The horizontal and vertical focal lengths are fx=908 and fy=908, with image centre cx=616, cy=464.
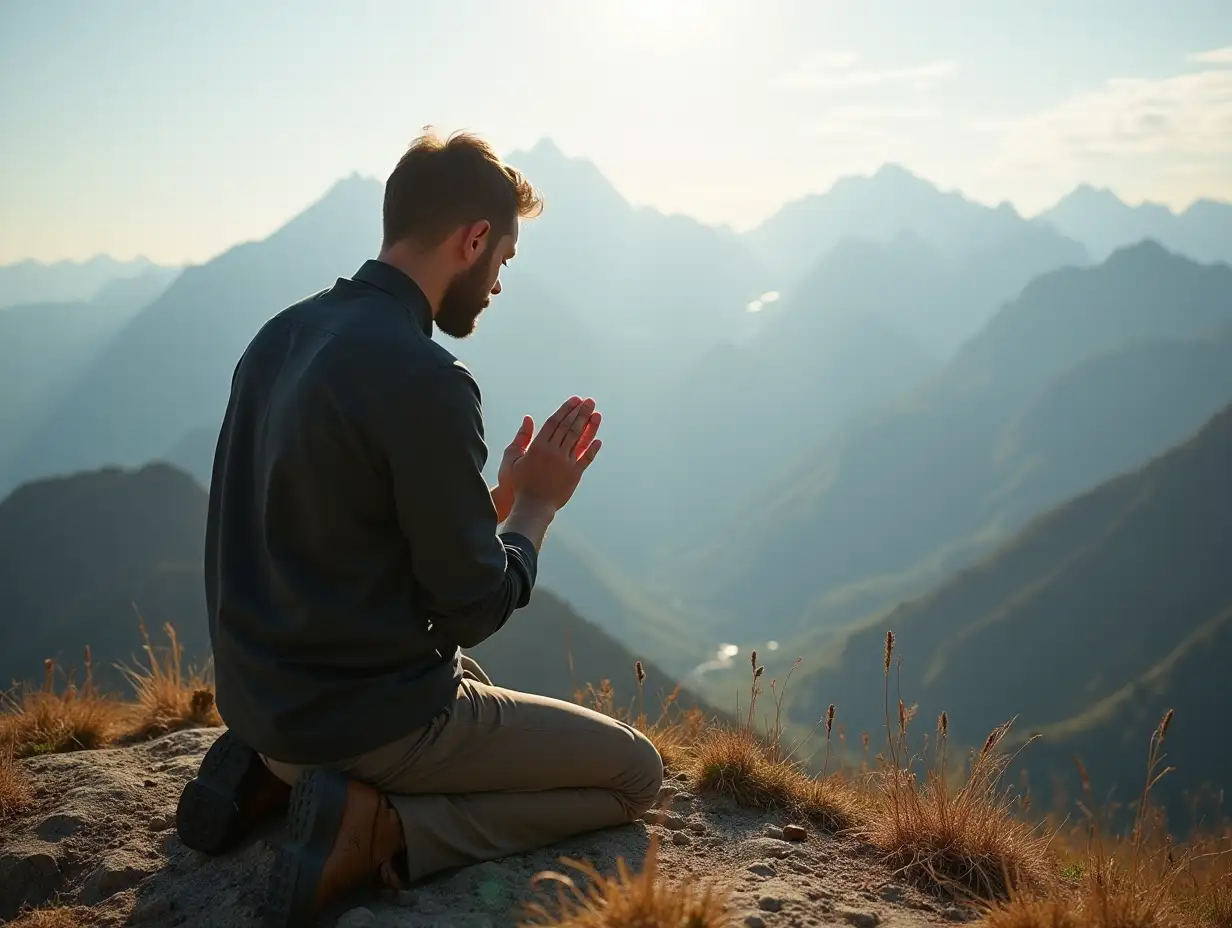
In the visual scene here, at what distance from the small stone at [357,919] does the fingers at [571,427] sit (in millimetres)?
1889

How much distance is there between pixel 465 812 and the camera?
3770mm

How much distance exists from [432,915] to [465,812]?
1.42 feet

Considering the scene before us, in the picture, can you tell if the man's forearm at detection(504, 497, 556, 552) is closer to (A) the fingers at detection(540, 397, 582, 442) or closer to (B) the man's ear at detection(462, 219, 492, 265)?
(A) the fingers at detection(540, 397, 582, 442)

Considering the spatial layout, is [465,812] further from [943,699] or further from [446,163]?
[943,699]

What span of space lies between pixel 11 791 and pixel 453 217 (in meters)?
4.02

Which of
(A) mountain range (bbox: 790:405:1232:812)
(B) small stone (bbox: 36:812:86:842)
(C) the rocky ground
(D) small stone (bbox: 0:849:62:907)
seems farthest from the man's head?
(A) mountain range (bbox: 790:405:1232:812)

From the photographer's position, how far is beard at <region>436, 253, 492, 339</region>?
343 cm

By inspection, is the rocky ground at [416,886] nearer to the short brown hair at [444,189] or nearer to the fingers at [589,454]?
the fingers at [589,454]

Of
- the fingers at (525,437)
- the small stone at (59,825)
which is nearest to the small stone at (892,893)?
the fingers at (525,437)

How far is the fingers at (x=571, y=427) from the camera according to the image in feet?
12.3

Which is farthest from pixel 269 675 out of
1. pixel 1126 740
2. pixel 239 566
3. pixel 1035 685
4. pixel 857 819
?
pixel 1035 685

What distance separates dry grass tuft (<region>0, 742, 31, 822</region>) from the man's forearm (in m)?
3.32

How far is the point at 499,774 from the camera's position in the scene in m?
3.75

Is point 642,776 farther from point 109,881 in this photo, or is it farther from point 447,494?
point 109,881
